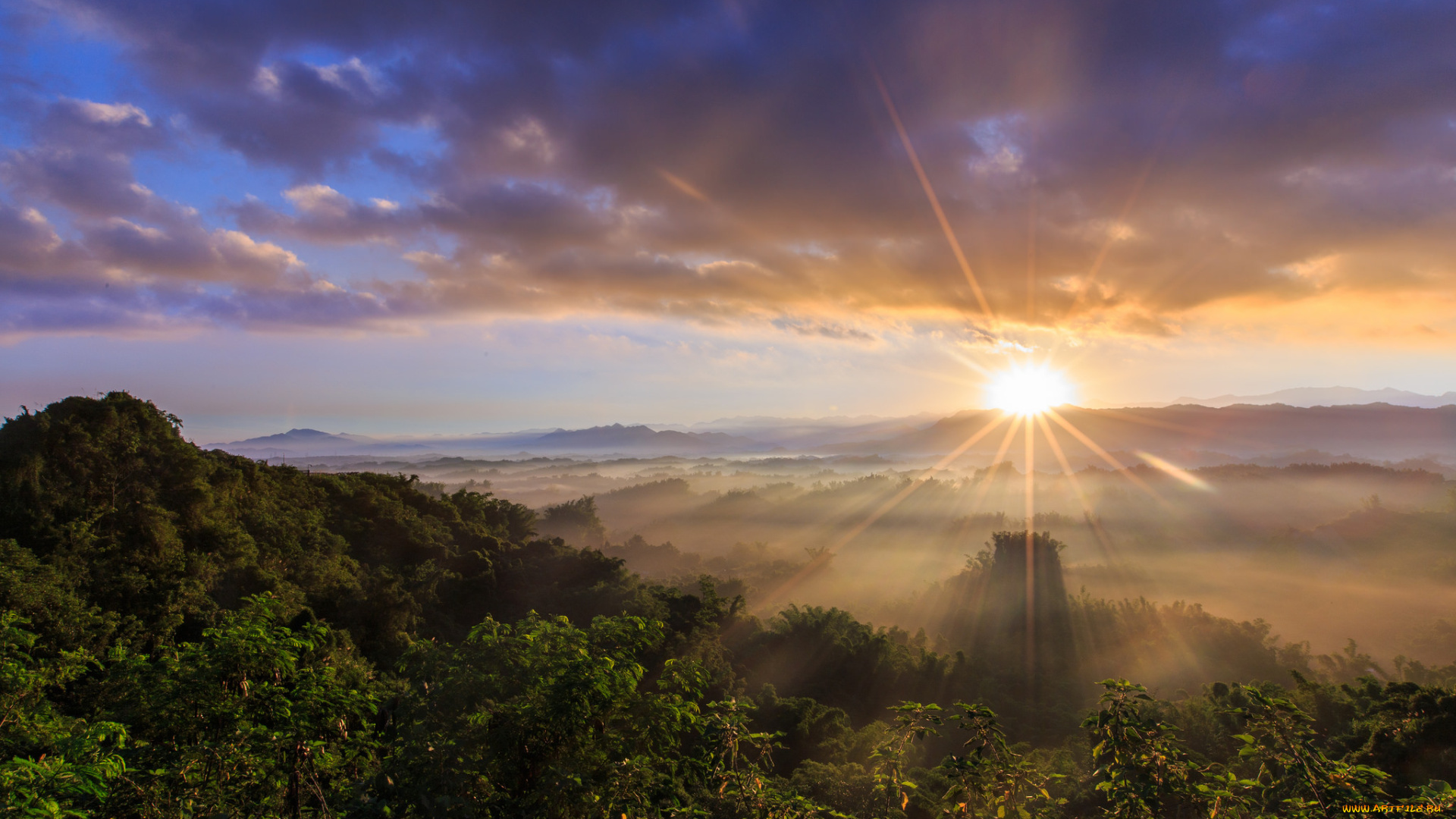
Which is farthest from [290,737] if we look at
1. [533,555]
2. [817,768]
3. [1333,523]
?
[1333,523]

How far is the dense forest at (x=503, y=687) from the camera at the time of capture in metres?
5.08

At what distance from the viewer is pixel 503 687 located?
6340 millimetres

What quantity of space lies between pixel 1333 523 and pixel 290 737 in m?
131

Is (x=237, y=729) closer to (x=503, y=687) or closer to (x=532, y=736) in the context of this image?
(x=503, y=687)

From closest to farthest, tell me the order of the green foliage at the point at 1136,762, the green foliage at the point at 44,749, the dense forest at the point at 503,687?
the green foliage at the point at 44,749 < the green foliage at the point at 1136,762 < the dense forest at the point at 503,687

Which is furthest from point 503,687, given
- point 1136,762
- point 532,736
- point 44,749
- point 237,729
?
point 1136,762

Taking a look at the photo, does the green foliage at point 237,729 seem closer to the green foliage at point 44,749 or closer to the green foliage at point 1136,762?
the green foliage at point 44,749

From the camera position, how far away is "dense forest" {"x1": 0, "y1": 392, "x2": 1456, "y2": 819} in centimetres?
508

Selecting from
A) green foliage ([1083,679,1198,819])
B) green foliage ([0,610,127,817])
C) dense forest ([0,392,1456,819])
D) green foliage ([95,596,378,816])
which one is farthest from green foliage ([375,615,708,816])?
green foliage ([1083,679,1198,819])

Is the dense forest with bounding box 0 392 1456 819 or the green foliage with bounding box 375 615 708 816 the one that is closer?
the dense forest with bounding box 0 392 1456 819

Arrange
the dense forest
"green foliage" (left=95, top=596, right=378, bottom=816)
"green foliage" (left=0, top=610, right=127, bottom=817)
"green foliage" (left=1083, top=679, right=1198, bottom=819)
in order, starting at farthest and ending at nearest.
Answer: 1. "green foliage" (left=95, top=596, right=378, bottom=816)
2. the dense forest
3. "green foliage" (left=1083, top=679, right=1198, bottom=819)
4. "green foliage" (left=0, top=610, right=127, bottom=817)

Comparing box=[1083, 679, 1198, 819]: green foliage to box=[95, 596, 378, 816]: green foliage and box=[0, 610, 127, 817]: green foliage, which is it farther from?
box=[0, 610, 127, 817]: green foliage

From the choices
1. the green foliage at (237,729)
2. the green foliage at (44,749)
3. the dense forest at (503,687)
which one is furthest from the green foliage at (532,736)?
the green foliage at (44,749)

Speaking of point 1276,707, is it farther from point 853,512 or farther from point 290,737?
point 853,512
